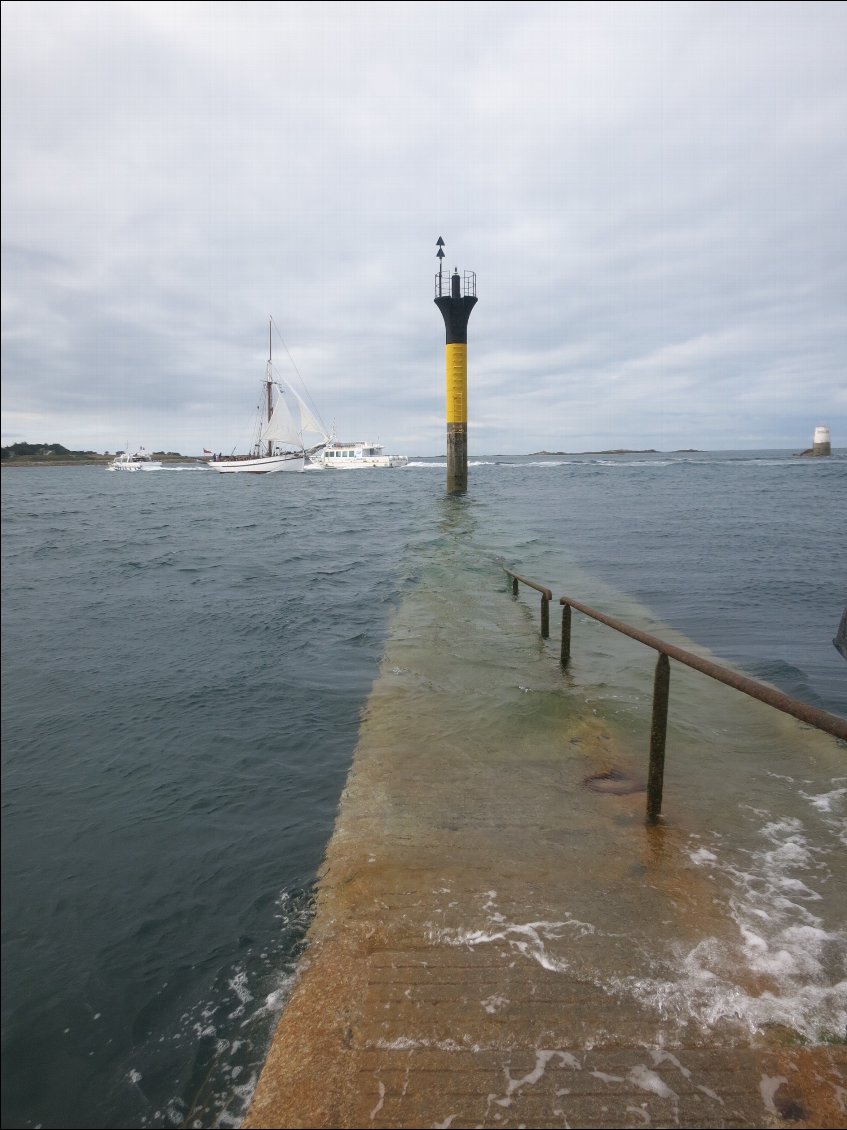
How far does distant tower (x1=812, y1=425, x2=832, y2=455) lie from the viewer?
98419 mm

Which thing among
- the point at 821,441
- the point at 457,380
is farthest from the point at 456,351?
the point at 821,441

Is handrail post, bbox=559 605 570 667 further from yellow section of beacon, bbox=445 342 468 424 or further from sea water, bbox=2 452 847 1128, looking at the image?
yellow section of beacon, bbox=445 342 468 424

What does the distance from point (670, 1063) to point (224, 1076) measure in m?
1.70

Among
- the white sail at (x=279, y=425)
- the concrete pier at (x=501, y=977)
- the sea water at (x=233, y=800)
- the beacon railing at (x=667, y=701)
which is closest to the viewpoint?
the concrete pier at (x=501, y=977)

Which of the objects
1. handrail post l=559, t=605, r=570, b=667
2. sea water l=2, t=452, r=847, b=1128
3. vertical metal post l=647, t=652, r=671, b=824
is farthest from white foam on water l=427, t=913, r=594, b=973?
handrail post l=559, t=605, r=570, b=667

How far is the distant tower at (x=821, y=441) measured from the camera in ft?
323

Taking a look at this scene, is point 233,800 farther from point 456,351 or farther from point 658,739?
point 456,351

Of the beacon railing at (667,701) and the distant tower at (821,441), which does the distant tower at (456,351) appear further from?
the distant tower at (821,441)

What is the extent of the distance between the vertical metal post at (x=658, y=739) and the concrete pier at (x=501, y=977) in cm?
13

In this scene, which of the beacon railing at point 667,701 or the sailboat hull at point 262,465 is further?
the sailboat hull at point 262,465

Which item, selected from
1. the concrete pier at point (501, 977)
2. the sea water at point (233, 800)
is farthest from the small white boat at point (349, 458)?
the concrete pier at point (501, 977)

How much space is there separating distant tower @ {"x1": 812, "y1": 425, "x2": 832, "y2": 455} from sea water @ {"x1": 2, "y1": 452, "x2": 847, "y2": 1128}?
348 ft

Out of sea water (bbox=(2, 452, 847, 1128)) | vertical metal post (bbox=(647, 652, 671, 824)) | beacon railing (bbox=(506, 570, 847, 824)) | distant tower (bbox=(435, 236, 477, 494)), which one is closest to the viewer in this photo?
sea water (bbox=(2, 452, 847, 1128))

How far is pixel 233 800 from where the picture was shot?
14.5 ft
